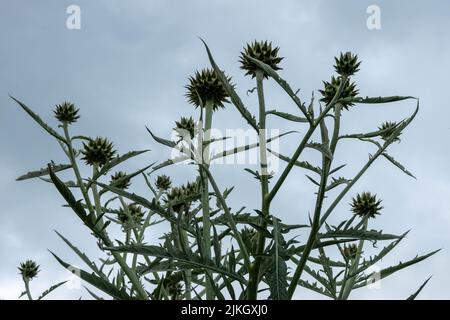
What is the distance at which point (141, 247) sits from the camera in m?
1.95

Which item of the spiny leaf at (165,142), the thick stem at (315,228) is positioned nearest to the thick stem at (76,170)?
the spiny leaf at (165,142)

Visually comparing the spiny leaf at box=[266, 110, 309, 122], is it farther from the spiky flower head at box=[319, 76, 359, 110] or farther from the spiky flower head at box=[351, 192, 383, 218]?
the spiky flower head at box=[351, 192, 383, 218]

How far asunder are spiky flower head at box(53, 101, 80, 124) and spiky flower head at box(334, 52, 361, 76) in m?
1.75

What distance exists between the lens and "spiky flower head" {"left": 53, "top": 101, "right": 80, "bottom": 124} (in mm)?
3410

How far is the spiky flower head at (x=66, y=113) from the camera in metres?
3.41

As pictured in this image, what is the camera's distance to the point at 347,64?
2629mm

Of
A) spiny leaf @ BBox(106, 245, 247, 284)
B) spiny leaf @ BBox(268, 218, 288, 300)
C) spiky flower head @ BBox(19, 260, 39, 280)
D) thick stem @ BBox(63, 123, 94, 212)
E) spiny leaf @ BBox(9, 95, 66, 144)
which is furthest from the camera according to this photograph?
spiky flower head @ BBox(19, 260, 39, 280)

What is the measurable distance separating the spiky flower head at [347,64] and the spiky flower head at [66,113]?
5.74 feet

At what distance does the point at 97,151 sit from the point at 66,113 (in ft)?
1.03

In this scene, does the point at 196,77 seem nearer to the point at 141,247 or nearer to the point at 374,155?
the point at 374,155

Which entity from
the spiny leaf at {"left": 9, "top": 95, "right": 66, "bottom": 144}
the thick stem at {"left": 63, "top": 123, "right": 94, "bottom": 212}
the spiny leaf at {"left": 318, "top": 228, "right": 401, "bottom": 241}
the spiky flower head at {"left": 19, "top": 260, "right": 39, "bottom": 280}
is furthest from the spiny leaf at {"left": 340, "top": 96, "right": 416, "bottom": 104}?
the spiky flower head at {"left": 19, "top": 260, "right": 39, "bottom": 280}

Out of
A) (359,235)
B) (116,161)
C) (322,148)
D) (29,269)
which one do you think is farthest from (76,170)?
(29,269)
